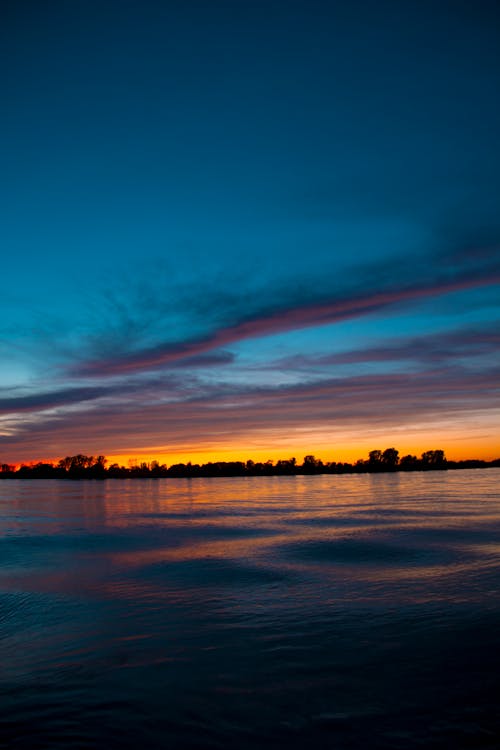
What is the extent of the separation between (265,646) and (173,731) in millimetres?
3323

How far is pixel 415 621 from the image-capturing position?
1075cm

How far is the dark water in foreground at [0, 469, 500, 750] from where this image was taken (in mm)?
6504

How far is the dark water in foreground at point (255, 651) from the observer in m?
6.50

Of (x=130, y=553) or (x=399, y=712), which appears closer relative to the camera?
(x=399, y=712)

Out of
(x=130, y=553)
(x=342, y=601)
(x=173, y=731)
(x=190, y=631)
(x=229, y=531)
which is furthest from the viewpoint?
(x=229, y=531)

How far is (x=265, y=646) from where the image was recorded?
948 cm

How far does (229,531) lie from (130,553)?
8.45m

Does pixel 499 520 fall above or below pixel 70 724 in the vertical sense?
below

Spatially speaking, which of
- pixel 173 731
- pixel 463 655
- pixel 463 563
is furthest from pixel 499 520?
pixel 173 731

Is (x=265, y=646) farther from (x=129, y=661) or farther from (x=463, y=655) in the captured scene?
(x=463, y=655)

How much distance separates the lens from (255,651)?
30.2 feet

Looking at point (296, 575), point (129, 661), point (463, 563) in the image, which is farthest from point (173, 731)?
point (463, 563)

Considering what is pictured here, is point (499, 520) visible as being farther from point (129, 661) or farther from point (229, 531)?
Result: point (129, 661)

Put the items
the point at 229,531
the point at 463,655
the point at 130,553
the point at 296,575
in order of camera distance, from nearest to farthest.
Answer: the point at 463,655
the point at 296,575
the point at 130,553
the point at 229,531
